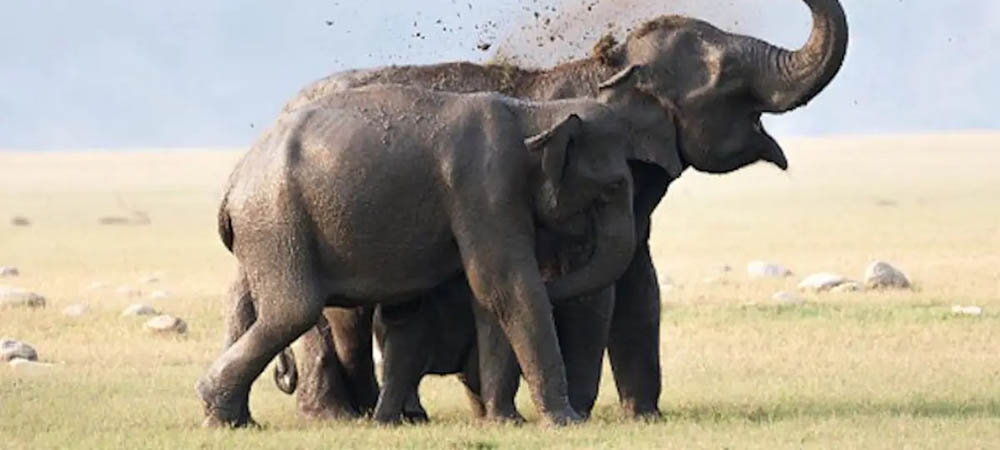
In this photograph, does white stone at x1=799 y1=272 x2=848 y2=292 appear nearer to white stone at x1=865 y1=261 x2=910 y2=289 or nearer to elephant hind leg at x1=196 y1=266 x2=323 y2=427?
white stone at x1=865 y1=261 x2=910 y2=289

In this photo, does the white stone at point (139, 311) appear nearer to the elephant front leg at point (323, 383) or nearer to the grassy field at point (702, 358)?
the grassy field at point (702, 358)

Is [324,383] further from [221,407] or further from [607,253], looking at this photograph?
[607,253]

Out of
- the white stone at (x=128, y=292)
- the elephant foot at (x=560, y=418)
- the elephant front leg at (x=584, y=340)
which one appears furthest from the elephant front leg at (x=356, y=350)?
the white stone at (x=128, y=292)

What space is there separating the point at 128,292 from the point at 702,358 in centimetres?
1309

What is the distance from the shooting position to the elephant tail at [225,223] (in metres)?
20.0

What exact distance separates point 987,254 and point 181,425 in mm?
28054

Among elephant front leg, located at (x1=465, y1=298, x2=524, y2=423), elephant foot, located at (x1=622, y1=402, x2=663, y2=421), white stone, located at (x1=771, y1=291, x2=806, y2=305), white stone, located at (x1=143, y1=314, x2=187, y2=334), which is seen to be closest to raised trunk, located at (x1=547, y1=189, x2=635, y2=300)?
elephant front leg, located at (x1=465, y1=298, x2=524, y2=423)

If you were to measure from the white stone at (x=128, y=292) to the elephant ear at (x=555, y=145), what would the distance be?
18.0 m

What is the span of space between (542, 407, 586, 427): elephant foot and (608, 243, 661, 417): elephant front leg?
5.26 feet

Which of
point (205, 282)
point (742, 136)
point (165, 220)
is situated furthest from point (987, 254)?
point (165, 220)

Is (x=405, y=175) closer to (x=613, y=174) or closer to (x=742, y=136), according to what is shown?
(x=613, y=174)

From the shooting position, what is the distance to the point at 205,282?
4259 cm

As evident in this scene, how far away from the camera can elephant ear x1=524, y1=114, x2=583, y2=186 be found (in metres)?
19.7

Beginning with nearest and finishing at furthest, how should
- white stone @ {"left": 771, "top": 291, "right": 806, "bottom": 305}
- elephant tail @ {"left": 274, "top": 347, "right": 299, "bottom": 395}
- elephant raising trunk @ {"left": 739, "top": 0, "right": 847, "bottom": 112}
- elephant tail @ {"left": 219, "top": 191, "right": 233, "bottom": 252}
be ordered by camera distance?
elephant tail @ {"left": 219, "top": 191, "right": 233, "bottom": 252}, elephant raising trunk @ {"left": 739, "top": 0, "right": 847, "bottom": 112}, elephant tail @ {"left": 274, "top": 347, "right": 299, "bottom": 395}, white stone @ {"left": 771, "top": 291, "right": 806, "bottom": 305}
